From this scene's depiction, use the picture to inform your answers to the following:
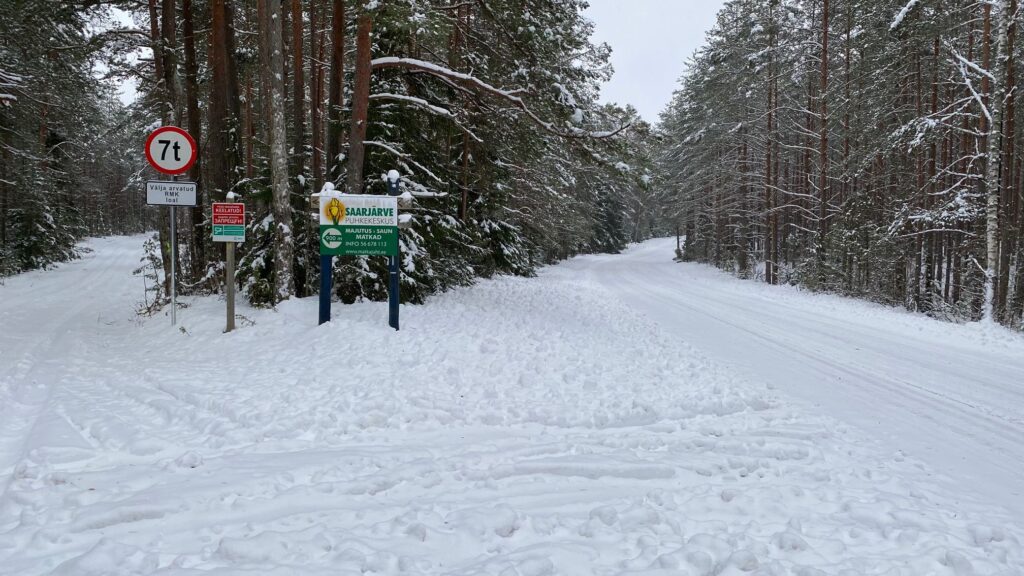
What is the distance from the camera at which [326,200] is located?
27.2 ft

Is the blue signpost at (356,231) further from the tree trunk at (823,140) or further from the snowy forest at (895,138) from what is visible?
the tree trunk at (823,140)

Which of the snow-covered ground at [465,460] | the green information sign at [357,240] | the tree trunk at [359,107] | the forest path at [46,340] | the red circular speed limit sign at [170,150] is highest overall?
the tree trunk at [359,107]

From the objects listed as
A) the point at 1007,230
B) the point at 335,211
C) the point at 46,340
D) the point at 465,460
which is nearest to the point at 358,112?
the point at 335,211

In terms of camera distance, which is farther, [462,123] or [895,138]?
[895,138]

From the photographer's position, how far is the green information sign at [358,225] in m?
8.30

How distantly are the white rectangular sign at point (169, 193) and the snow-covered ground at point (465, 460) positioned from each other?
2.03 metres

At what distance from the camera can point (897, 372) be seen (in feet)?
23.7

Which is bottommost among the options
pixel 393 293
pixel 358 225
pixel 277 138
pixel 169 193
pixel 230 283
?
pixel 393 293

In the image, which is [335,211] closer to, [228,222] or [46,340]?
[228,222]

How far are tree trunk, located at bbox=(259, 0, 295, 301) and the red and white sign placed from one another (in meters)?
1.00

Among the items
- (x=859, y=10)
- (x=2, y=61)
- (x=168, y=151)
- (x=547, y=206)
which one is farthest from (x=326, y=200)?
(x=859, y=10)

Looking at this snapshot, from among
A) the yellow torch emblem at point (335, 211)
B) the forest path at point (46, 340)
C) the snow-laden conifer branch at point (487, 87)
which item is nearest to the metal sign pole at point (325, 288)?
the yellow torch emblem at point (335, 211)

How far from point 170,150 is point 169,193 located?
69 cm

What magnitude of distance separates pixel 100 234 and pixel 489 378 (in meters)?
61.7
